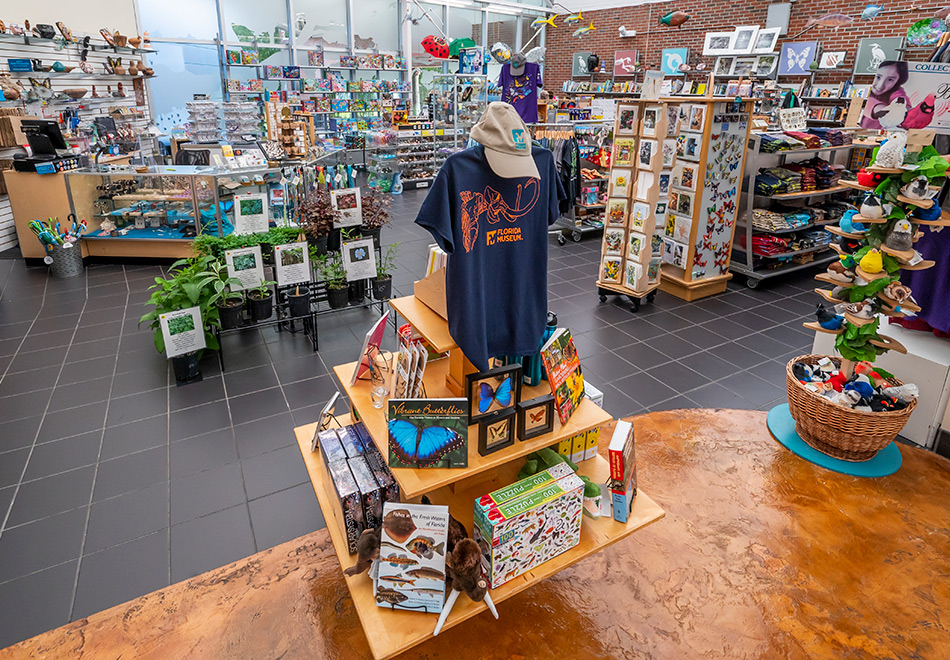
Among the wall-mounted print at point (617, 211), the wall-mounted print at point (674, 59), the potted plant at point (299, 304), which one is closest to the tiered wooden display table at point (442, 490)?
the potted plant at point (299, 304)

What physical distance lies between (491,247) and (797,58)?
36.9 feet

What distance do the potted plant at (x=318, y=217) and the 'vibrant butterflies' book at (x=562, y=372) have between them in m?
3.12

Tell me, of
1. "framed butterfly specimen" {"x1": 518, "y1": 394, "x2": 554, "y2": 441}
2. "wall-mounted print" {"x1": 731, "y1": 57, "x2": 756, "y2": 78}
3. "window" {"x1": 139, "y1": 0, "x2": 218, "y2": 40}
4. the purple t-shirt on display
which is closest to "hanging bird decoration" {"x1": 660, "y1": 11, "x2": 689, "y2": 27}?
"wall-mounted print" {"x1": 731, "y1": 57, "x2": 756, "y2": 78}

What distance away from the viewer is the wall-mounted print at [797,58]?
1023 cm

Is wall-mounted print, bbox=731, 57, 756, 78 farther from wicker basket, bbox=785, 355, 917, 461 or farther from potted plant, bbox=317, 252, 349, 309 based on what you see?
wicker basket, bbox=785, 355, 917, 461

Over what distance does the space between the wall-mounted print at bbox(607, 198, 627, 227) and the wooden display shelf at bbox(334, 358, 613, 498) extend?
3.42 metres

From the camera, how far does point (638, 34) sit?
44.4 feet

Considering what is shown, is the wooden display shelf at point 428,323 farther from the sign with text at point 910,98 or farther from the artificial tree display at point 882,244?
the sign with text at point 910,98

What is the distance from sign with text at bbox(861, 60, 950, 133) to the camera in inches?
119

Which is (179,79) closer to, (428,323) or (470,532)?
(428,323)

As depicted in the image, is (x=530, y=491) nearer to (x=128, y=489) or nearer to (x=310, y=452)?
(x=310, y=452)

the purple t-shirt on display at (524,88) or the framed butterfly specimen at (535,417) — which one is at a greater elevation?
the purple t-shirt on display at (524,88)

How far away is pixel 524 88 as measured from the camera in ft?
24.9

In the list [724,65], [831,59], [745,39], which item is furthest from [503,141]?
[724,65]
